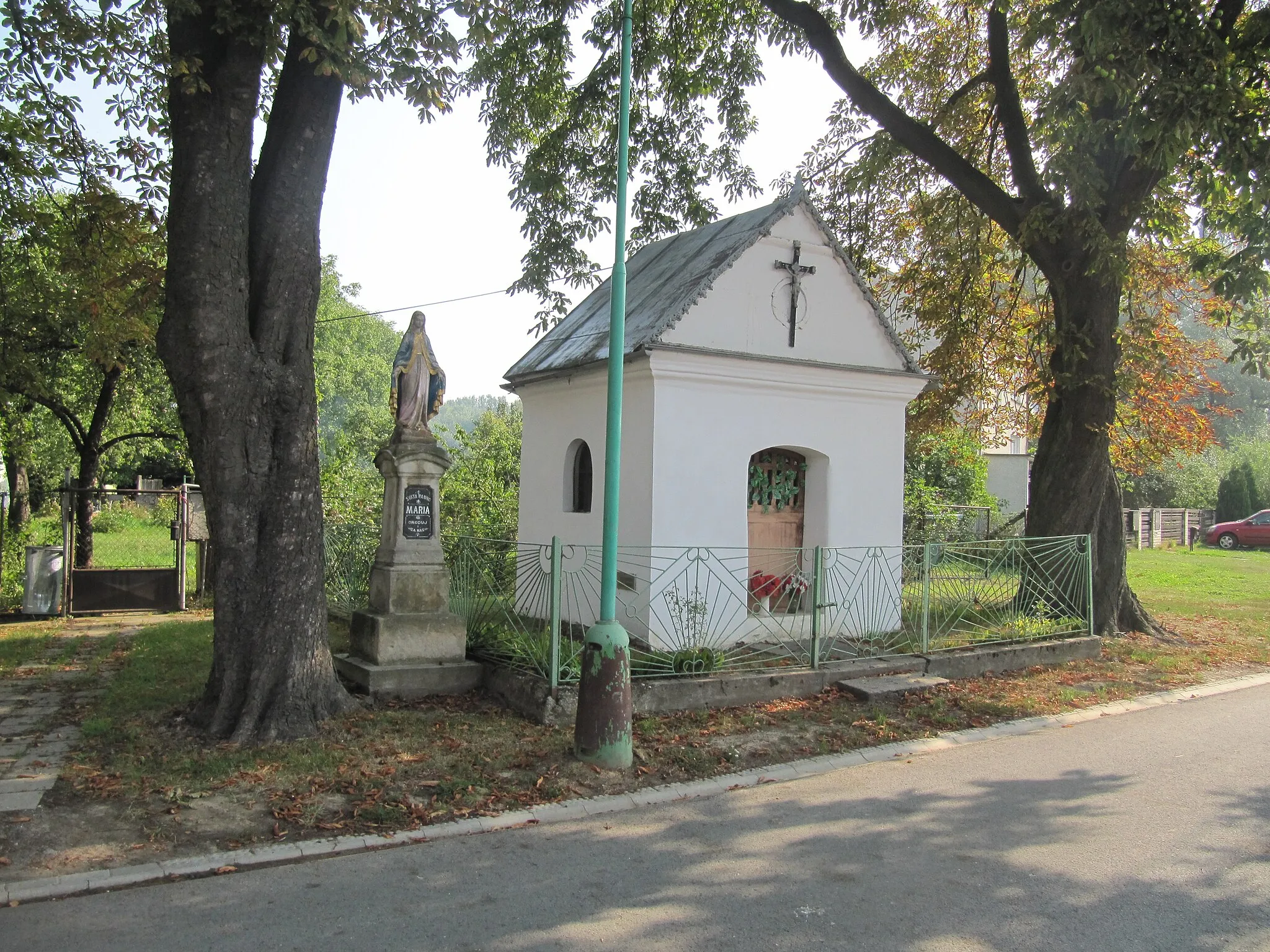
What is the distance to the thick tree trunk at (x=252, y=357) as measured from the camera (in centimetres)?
725

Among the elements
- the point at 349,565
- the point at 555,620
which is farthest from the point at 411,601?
the point at 349,565

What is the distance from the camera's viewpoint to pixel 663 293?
11070 mm

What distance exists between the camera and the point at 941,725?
8.50 metres

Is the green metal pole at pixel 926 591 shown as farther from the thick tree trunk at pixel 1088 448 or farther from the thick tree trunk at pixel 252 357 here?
the thick tree trunk at pixel 252 357

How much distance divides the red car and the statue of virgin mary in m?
34.8

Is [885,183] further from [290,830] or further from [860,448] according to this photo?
[290,830]

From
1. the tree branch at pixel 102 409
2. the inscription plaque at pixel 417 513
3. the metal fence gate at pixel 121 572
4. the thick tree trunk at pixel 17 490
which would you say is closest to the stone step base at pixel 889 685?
the inscription plaque at pixel 417 513

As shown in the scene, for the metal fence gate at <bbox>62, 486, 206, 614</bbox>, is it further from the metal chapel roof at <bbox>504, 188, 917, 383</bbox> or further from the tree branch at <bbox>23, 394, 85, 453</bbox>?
the metal chapel roof at <bbox>504, 188, 917, 383</bbox>

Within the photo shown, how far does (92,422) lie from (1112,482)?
55.5 ft

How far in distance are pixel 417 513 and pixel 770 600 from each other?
445cm

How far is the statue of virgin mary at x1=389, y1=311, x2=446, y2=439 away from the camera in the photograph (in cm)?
934

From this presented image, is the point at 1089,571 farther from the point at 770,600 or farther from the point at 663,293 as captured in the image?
the point at 663,293

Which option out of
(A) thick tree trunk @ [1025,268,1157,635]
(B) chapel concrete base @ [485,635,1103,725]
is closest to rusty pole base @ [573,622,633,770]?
(B) chapel concrete base @ [485,635,1103,725]

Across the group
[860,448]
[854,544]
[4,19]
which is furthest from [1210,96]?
[4,19]
